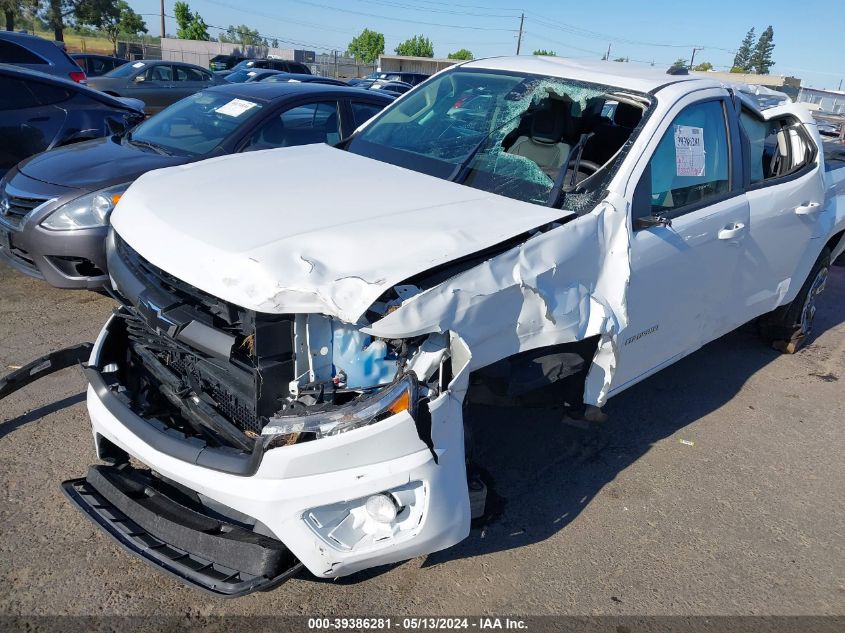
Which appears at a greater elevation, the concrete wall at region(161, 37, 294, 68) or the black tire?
the black tire

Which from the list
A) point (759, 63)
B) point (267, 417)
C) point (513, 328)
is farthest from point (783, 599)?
point (759, 63)

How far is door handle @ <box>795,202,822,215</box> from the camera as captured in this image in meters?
4.23

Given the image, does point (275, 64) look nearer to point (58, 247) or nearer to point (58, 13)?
point (58, 247)

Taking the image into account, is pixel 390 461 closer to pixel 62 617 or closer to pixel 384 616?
pixel 384 616

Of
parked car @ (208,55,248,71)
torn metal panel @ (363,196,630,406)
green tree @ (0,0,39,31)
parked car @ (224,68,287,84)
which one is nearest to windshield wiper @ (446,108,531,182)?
torn metal panel @ (363,196,630,406)

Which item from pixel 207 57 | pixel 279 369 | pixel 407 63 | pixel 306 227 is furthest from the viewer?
pixel 407 63

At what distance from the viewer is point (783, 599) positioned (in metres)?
2.76

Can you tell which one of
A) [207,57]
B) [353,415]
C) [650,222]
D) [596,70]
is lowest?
[207,57]

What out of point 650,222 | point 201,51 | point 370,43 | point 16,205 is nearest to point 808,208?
point 650,222

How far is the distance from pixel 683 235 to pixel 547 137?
0.86 meters

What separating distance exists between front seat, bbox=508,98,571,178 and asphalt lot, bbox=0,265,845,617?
140cm

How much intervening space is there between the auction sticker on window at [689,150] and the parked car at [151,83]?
46.1 ft

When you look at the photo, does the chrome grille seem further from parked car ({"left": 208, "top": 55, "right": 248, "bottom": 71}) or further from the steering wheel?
parked car ({"left": 208, "top": 55, "right": 248, "bottom": 71})

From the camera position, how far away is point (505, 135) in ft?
11.5
